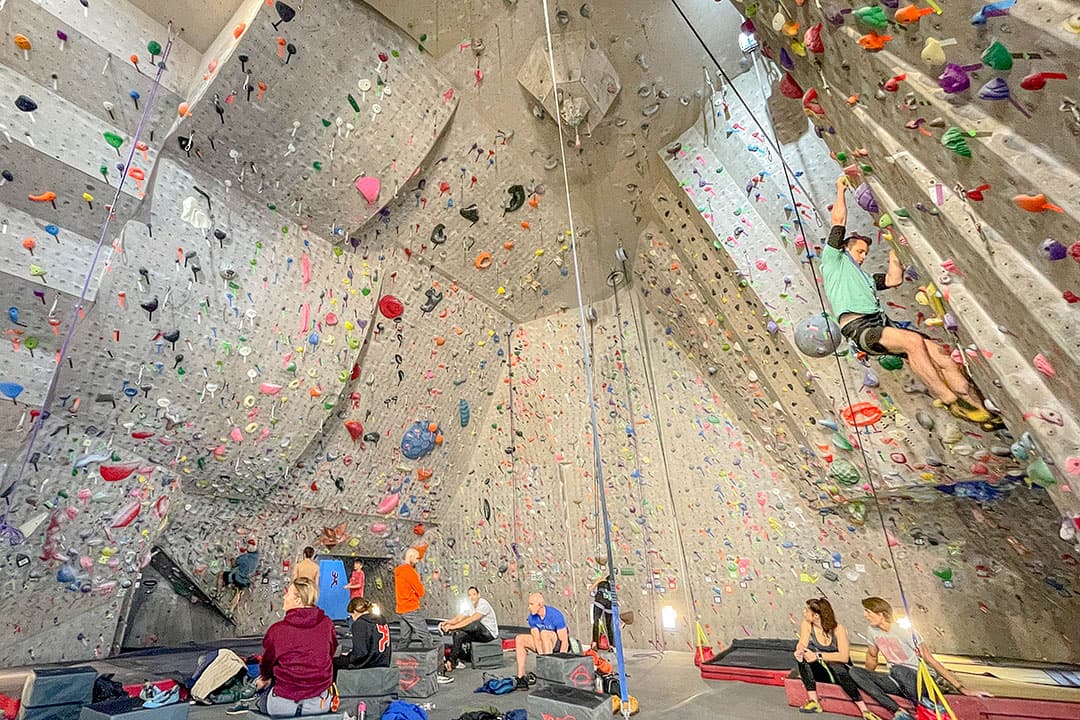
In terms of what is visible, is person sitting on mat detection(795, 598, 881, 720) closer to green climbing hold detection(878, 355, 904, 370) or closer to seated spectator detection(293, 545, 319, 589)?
green climbing hold detection(878, 355, 904, 370)

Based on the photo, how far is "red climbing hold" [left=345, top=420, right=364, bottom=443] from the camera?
5980 millimetres

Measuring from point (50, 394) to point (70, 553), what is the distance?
1.41 m

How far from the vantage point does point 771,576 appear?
17.7ft

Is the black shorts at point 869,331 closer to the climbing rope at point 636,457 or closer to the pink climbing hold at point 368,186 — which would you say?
the climbing rope at point 636,457

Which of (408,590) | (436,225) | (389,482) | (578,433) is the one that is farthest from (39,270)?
(578,433)

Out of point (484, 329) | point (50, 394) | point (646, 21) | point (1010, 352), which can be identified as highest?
point (646, 21)

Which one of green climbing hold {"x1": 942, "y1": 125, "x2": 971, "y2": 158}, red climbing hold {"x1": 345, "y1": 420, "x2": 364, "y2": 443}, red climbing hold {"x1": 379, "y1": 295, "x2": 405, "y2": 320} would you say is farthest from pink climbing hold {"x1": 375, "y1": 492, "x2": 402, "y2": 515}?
green climbing hold {"x1": 942, "y1": 125, "x2": 971, "y2": 158}

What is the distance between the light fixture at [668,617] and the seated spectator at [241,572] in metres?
4.53

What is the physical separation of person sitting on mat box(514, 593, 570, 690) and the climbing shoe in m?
2.77

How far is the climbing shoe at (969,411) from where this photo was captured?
2.81 metres

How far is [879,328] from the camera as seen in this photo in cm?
284

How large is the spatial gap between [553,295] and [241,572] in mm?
4734

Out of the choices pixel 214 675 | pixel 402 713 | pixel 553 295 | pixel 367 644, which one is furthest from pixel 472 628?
pixel 553 295

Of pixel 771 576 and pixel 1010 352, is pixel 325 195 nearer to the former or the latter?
pixel 1010 352
